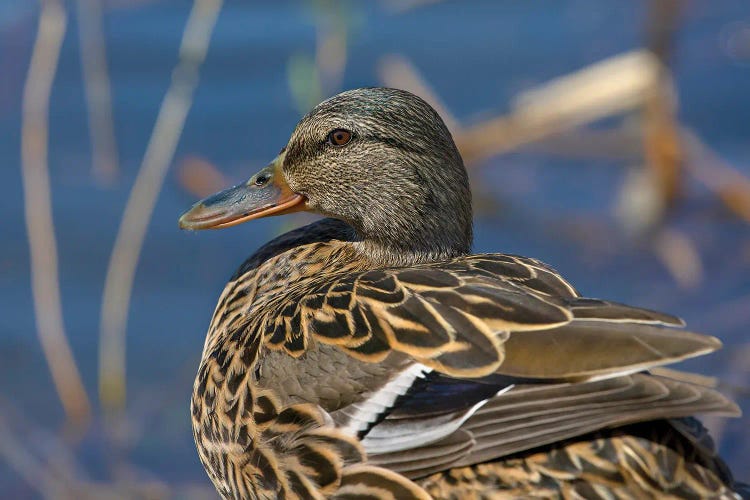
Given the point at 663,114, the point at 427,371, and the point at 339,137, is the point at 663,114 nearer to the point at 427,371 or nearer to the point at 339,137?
the point at 339,137

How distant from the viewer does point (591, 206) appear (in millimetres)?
6992

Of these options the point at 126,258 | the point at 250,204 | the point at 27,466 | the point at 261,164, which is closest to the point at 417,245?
the point at 250,204

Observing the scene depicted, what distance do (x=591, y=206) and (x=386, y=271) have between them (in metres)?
3.39

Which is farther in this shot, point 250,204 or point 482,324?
point 250,204

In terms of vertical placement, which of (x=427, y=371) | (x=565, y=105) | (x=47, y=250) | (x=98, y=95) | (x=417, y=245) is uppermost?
(x=98, y=95)

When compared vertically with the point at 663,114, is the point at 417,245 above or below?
below

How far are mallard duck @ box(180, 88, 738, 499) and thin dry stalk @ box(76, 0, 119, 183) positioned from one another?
9.95 feet

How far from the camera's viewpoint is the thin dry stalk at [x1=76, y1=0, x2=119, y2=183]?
23.2 ft

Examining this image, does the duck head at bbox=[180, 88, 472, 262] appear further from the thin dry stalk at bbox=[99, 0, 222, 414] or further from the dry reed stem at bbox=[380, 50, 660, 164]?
the dry reed stem at bbox=[380, 50, 660, 164]

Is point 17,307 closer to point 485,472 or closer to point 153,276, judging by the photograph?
point 153,276

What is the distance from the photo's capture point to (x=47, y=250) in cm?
599

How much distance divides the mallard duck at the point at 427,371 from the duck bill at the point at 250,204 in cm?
11

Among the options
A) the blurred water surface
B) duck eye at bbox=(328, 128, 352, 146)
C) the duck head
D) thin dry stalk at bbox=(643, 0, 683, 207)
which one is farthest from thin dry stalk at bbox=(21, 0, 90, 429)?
thin dry stalk at bbox=(643, 0, 683, 207)

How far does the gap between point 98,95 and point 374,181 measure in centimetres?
347
